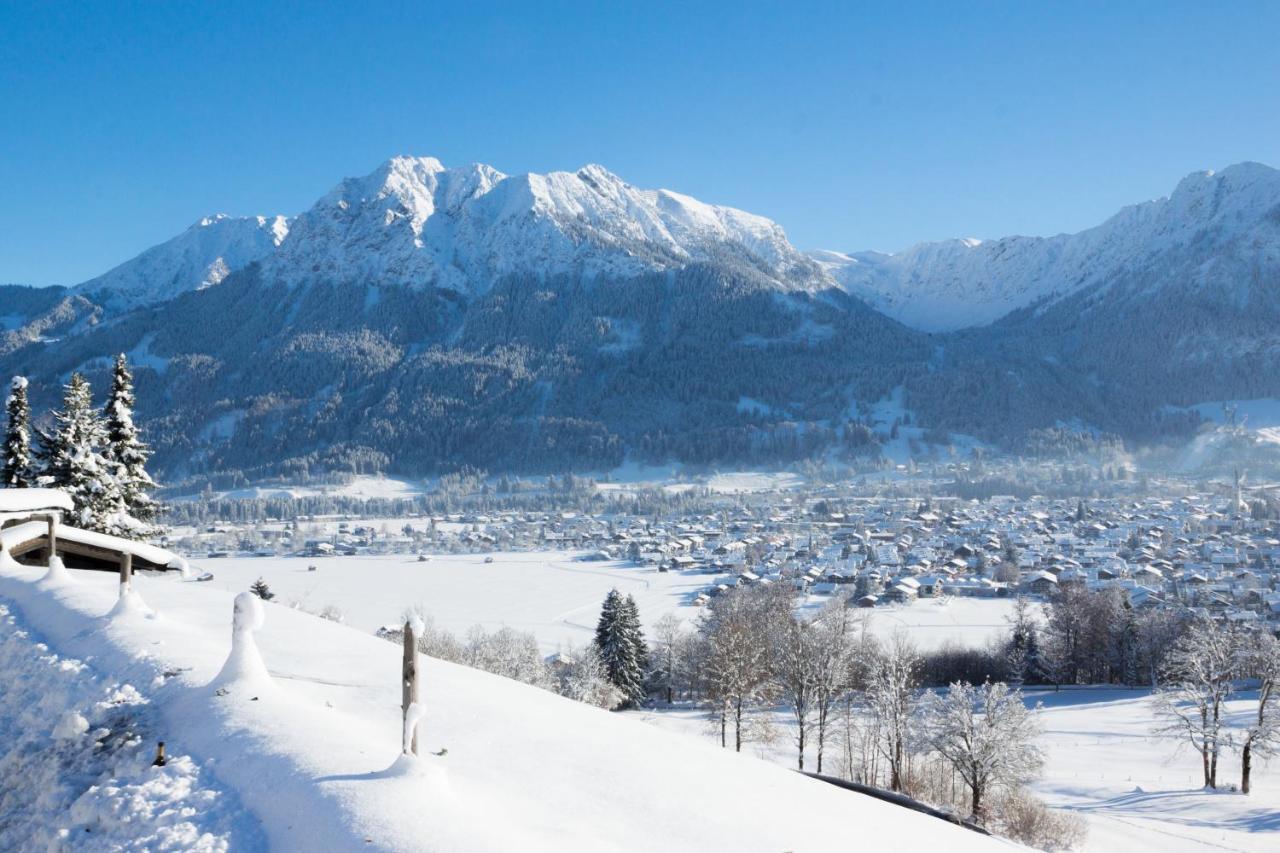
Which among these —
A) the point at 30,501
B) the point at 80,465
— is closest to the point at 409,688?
the point at 30,501

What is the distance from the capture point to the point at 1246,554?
341 feet

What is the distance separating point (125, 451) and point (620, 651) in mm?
30022

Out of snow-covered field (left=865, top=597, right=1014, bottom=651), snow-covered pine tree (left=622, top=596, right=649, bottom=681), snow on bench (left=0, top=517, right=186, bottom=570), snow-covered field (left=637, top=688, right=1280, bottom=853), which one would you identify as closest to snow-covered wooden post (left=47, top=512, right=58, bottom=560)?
snow on bench (left=0, top=517, right=186, bottom=570)

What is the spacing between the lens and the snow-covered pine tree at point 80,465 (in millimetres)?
26609

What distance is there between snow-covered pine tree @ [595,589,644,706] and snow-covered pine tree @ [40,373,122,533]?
2823cm

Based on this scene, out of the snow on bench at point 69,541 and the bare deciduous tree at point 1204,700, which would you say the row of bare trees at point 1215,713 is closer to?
the bare deciduous tree at point 1204,700

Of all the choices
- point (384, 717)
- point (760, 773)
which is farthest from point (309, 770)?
point (760, 773)

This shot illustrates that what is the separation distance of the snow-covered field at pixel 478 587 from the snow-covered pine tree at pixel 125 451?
32.1 m

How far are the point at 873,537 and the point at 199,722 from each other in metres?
129

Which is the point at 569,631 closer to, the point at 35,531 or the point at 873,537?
the point at 35,531

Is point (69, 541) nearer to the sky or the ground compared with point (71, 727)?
nearer to the sky

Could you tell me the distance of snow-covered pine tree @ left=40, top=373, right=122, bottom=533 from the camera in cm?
2661

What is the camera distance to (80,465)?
1060 inches

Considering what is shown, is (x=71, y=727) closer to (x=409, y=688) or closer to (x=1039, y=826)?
(x=409, y=688)
